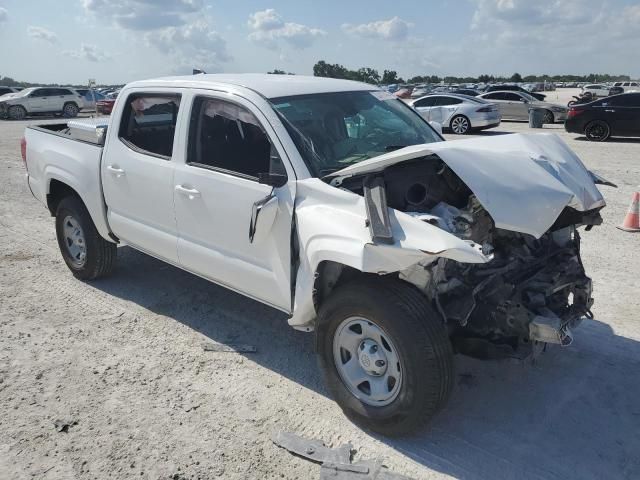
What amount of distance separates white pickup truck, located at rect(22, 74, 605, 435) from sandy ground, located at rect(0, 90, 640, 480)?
452 mm

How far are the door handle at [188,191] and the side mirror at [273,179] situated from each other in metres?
0.74

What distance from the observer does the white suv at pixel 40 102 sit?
2998cm

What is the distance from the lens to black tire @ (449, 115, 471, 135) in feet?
64.9

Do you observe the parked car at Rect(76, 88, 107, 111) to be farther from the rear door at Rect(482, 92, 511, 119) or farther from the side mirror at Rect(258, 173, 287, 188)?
the side mirror at Rect(258, 173, 287, 188)

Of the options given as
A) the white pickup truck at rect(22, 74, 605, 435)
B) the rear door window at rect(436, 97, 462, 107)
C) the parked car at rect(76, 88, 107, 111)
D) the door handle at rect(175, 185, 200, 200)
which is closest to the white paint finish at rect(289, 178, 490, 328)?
the white pickup truck at rect(22, 74, 605, 435)

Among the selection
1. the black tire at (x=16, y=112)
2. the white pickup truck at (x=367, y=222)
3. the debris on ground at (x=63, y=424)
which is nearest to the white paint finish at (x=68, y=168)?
the white pickup truck at (x=367, y=222)

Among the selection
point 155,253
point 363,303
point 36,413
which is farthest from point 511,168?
point 36,413

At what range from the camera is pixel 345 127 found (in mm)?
3973

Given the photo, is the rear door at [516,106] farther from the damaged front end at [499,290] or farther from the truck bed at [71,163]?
the damaged front end at [499,290]

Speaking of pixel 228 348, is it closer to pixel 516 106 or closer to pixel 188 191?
pixel 188 191

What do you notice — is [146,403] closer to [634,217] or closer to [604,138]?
[634,217]

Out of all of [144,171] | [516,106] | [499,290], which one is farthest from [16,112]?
[499,290]

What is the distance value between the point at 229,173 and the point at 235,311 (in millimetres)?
1572

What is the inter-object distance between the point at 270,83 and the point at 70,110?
31.3 m
